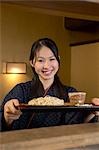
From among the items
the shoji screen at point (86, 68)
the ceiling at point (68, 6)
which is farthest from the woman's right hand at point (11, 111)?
the shoji screen at point (86, 68)

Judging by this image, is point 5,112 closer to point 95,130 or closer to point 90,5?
point 95,130

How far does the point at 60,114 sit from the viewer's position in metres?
1.06

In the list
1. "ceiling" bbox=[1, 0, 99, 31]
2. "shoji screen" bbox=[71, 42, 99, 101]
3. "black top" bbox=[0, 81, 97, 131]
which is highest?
"ceiling" bbox=[1, 0, 99, 31]

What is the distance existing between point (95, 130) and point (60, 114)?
147mm

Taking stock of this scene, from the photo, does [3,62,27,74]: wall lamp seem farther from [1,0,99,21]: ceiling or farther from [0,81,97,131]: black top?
[0,81,97,131]: black top

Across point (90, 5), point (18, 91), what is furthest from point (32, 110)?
point (90, 5)

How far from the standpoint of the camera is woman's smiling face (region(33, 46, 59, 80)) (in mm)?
1066

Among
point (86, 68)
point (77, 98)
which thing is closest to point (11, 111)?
point (77, 98)

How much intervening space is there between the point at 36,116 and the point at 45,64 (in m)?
0.18

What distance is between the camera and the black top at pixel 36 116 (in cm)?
102

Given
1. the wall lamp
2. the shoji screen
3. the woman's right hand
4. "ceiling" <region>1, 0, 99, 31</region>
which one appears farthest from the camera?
the wall lamp

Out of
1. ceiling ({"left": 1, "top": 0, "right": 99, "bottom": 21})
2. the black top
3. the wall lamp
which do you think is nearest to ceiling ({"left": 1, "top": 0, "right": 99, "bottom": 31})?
ceiling ({"left": 1, "top": 0, "right": 99, "bottom": 21})

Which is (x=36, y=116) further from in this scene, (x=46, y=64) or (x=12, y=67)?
(x=12, y=67)

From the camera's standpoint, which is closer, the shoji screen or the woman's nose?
the woman's nose
